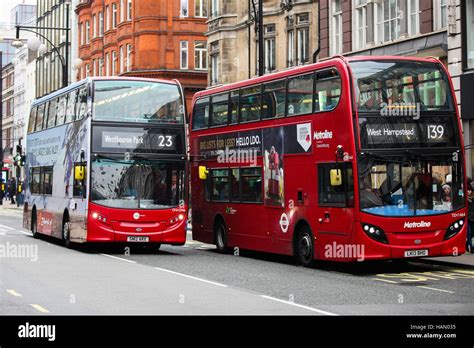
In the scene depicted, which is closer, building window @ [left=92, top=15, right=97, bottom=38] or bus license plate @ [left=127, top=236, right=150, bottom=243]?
bus license plate @ [left=127, top=236, right=150, bottom=243]

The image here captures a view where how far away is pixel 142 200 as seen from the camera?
2558 centimetres

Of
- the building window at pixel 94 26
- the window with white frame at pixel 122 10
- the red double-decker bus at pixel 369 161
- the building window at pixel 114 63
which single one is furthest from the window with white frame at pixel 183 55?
the red double-decker bus at pixel 369 161

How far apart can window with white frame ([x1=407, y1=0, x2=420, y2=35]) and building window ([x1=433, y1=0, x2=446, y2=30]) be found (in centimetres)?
123

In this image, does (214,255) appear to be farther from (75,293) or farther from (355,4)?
(355,4)

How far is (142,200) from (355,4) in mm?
14424

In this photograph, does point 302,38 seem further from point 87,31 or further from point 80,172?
point 87,31

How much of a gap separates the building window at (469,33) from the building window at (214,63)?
2384 cm

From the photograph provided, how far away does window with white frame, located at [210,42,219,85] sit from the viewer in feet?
172

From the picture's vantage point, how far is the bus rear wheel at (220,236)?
26.8 metres

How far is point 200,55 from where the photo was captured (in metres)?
67.6

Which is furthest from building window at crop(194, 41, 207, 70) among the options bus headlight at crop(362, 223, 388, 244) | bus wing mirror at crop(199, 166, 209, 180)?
bus headlight at crop(362, 223, 388, 244)

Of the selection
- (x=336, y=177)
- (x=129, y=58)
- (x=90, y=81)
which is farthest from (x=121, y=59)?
(x=336, y=177)

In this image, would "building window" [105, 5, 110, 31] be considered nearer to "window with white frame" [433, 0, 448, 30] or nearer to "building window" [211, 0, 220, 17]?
"building window" [211, 0, 220, 17]

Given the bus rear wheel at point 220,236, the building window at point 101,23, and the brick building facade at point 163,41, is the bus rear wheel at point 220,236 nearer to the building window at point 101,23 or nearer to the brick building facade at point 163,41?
the brick building facade at point 163,41
